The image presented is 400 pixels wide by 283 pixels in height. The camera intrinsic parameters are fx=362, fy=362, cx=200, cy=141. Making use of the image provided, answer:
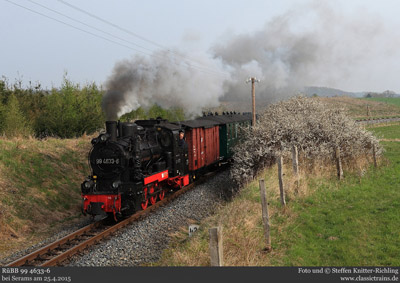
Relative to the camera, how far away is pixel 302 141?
55.2 feet

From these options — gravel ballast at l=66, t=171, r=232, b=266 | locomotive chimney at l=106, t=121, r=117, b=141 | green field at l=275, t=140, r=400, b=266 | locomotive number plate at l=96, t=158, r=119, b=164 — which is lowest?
gravel ballast at l=66, t=171, r=232, b=266

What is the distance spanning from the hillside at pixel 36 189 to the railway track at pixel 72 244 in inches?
55.1

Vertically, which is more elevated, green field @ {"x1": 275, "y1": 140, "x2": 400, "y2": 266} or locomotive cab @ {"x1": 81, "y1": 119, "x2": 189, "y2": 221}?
locomotive cab @ {"x1": 81, "y1": 119, "x2": 189, "y2": 221}

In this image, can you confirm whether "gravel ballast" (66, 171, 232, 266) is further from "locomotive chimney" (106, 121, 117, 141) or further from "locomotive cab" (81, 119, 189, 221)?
"locomotive chimney" (106, 121, 117, 141)

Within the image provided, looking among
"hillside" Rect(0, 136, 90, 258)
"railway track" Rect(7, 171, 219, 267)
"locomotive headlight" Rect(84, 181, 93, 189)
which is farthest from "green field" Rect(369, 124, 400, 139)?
"locomotive headlight" Rect(84, 181, 93, 189)

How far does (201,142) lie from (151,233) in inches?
Result: 300

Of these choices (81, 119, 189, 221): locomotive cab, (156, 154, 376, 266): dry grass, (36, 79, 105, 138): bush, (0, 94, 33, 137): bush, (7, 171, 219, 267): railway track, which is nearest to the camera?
(156, 154, 376, 266): dry grass

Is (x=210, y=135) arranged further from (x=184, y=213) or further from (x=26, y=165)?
(x=26, y=165)

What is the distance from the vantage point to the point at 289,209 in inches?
433

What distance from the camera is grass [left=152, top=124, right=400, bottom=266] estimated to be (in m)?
7.90

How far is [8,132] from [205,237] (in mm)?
16338

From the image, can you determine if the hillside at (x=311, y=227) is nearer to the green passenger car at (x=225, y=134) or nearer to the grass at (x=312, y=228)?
the grass at (x=312, y=228)

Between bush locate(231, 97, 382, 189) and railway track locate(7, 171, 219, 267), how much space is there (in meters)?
5.81

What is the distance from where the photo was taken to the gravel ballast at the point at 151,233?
8.75 m
